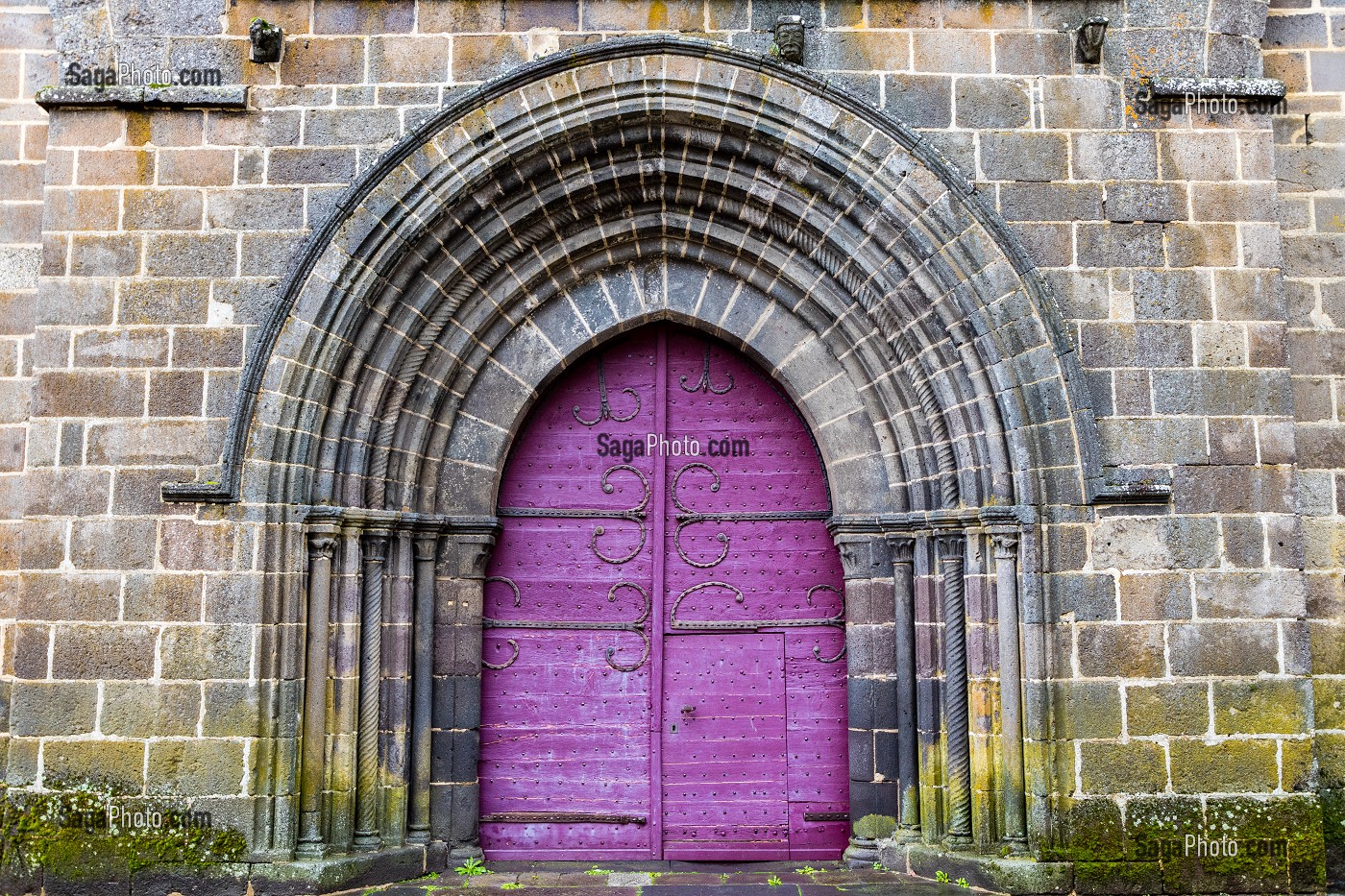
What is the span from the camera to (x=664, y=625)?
5.79 metres

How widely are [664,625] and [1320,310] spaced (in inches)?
155

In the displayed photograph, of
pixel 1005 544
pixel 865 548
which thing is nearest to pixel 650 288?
pixel 865 548

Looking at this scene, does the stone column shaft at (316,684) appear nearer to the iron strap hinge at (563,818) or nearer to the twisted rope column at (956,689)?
the iron strap hinge at (563,818)

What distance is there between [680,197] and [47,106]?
10.8 ft

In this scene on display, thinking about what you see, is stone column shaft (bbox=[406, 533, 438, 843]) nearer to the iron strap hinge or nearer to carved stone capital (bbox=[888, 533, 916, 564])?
the iron strap hinge

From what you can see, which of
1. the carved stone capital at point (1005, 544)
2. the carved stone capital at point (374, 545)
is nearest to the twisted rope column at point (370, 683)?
the carved stone capital at point (374, 545)

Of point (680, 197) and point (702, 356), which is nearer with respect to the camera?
point (680, 197)

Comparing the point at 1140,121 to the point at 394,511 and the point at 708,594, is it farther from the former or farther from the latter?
the point at 394,511

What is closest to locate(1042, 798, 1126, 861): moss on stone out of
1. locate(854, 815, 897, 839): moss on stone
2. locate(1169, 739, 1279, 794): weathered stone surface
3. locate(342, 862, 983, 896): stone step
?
locate(1169, 739, 1279, 794): weathered stone surface

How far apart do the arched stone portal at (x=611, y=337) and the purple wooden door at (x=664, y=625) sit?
233 mm

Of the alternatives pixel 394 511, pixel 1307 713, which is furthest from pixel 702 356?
pixel 1307 713

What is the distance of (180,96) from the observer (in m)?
5.27

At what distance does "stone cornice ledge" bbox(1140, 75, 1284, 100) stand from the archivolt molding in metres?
1.14

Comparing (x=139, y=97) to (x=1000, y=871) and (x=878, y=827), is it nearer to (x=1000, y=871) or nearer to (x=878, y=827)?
(x=878, y=827)
